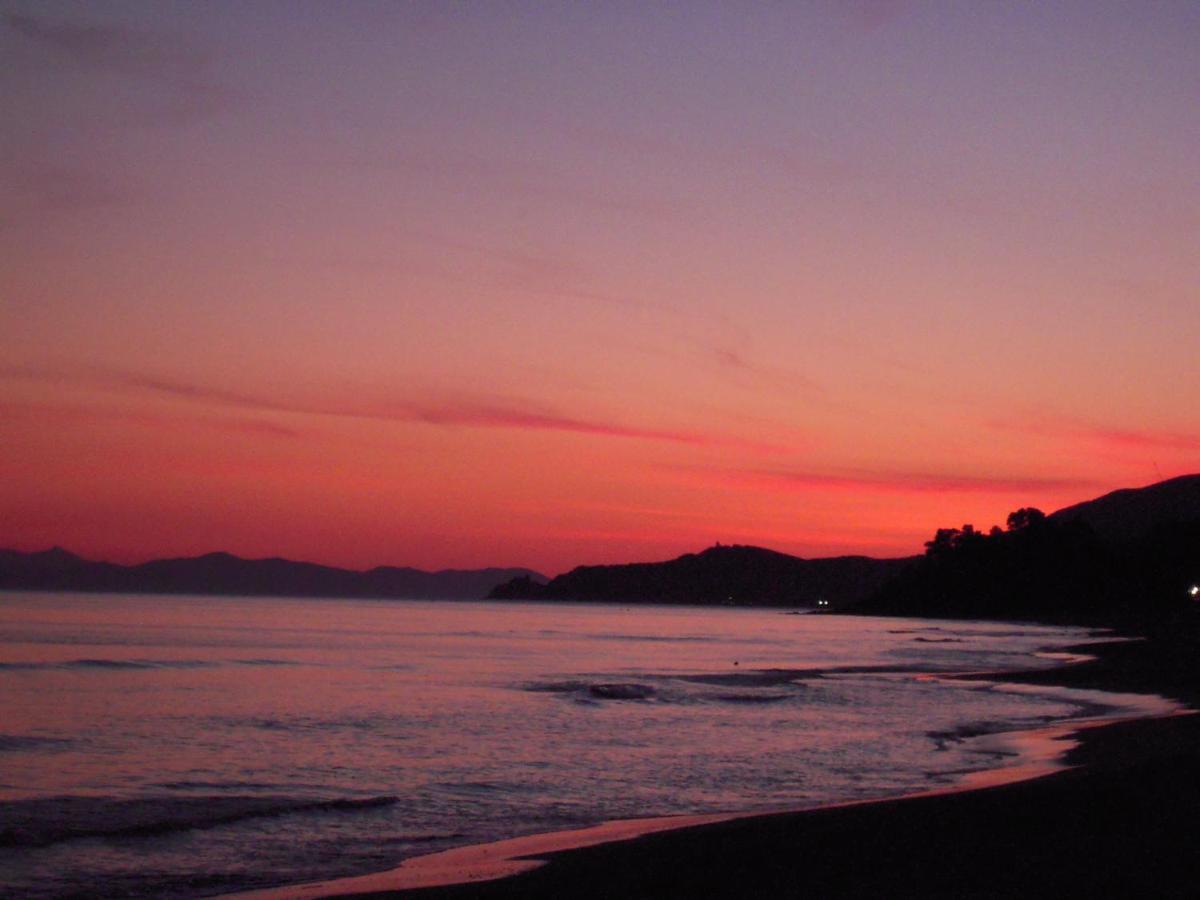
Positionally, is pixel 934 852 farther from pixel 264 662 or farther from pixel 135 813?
pixel 264 662

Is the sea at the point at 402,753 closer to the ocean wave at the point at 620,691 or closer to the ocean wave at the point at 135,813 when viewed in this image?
the ocean wave at the point at 135,813

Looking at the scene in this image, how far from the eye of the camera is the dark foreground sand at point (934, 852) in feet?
34.3

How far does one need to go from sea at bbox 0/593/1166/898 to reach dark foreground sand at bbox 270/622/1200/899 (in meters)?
2.43

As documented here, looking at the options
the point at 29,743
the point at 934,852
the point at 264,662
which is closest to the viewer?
the point at 934,852

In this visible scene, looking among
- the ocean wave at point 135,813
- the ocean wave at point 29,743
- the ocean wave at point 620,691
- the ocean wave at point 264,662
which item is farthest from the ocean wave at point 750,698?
the ocean wave at point 264,662

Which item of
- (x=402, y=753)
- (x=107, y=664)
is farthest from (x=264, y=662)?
(x=402, y=753)

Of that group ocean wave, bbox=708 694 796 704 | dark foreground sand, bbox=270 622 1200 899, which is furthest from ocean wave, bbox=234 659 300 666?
dark foreground sand, bbox=270 622 1200 899

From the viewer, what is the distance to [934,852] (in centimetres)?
1184

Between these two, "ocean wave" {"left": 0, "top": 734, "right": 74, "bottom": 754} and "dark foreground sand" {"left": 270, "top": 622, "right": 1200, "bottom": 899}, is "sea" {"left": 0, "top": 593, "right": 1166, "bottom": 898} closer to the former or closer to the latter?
"ocean wave" {"left": 0, "top": 734, "right": 74, "bottom": 754}

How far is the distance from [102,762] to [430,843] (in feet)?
33.7

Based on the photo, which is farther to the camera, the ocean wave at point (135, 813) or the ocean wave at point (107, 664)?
the ocean wave at point (107, 664)

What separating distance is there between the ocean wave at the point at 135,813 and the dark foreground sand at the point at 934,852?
519cm

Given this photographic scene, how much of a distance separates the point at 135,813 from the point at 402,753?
24.8ft

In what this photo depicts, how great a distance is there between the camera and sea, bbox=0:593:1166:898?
14133 mm
